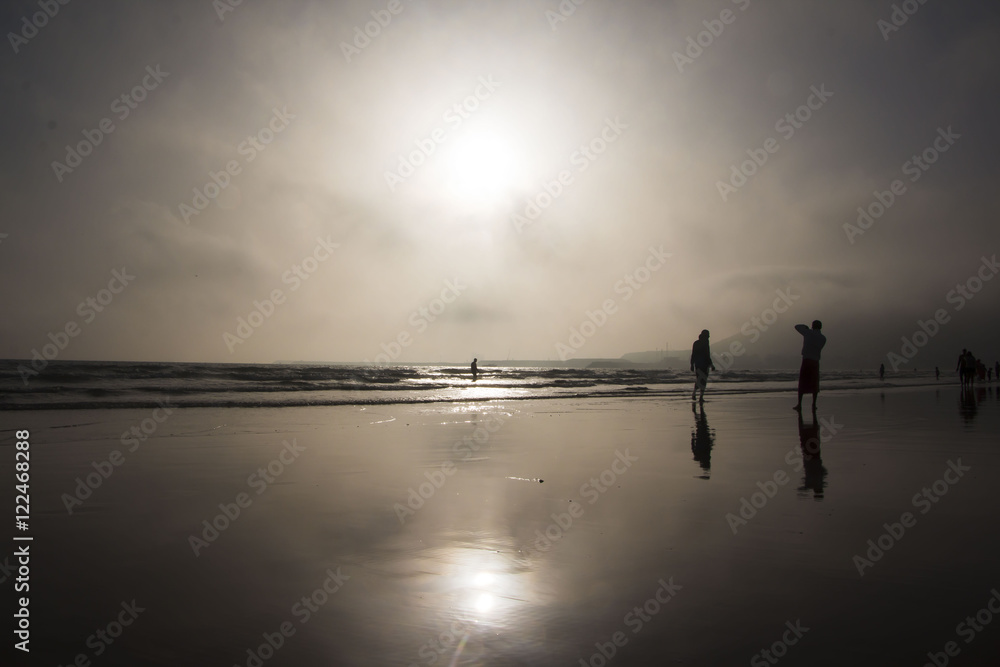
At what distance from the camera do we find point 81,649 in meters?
2.77

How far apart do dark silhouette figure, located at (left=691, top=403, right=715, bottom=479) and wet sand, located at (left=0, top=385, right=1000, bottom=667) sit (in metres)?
0.09

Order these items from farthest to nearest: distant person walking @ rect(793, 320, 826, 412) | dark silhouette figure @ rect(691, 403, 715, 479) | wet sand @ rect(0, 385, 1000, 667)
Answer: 1. distant person walking @ rect(793, 320, 826, 412)
2. dark silhouette figure @ rect(691, 403, 715, 479)
3. wet sand @ rect(0, 385, 1000, 667)

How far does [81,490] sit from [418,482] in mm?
3411

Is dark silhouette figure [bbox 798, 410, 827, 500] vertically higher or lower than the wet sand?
higher

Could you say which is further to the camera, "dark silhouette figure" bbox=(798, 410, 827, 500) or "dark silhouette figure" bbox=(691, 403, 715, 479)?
"dark silhouette figure" bbox=(691, 403, 715, 479)

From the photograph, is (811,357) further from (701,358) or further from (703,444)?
(703,444)

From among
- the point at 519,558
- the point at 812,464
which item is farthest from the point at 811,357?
the point at 519,558

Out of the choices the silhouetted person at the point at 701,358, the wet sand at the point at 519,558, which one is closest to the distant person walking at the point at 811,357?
the silhouetted person at the point at 701,358

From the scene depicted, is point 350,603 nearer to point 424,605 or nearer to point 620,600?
point 424,605

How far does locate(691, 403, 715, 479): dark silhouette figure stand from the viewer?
7.37 m

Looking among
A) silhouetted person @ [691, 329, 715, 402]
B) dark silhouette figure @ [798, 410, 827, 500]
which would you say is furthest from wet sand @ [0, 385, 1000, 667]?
silhouetted person @ [691, 329, 715, 402]

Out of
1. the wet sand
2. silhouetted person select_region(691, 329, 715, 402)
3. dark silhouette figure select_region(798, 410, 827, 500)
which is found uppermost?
silhouetted person select_region(691, 329, 715, 402)

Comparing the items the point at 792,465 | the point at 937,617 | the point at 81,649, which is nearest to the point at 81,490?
the point at 81,649

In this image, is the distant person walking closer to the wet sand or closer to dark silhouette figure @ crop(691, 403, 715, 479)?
dark silhouette figure @ crop(691, 403, 715, 479)
